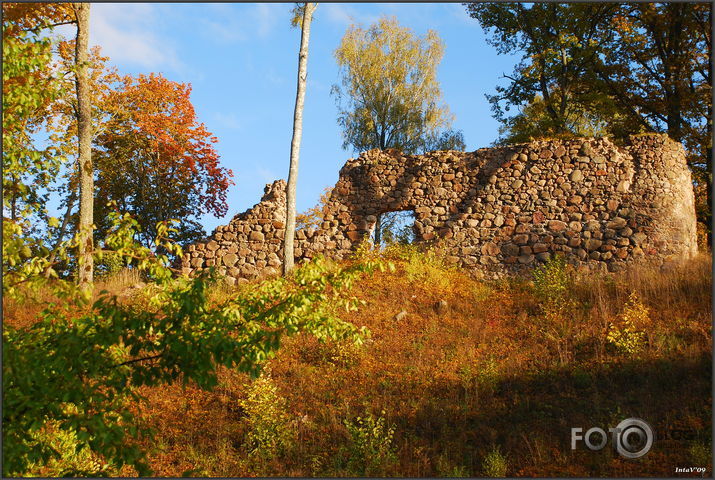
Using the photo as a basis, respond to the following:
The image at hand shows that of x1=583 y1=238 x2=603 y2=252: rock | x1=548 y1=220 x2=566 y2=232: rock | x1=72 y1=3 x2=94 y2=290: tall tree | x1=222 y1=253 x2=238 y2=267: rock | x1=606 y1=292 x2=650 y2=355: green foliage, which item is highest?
x1=72 y1=3 x2=94 y2=290: tall tree

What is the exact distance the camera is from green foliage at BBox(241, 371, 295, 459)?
8.72 metres

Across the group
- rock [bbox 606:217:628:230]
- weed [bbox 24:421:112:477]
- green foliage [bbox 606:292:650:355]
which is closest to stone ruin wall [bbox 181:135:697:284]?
rock [bbox 606:217:628:230]

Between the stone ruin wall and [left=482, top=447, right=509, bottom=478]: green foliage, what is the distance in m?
6.97

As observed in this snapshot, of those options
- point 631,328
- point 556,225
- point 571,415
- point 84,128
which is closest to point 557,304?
point 631,328

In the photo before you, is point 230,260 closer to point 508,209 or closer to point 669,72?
point 508,209

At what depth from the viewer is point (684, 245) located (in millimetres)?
13734

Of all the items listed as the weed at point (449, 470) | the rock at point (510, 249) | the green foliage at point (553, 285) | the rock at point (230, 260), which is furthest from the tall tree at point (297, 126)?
the weed at point (449, 470)

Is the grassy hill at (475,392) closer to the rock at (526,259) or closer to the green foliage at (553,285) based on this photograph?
the green foliage at (553,285)

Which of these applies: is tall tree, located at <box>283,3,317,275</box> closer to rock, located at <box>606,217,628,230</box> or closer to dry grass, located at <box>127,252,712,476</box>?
dry grass, located at <box>127,252,712,476</box>

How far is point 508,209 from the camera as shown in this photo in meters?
15.0

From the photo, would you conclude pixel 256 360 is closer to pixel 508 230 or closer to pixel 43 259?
pixel 43 259

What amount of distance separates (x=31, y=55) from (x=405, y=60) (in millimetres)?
19394

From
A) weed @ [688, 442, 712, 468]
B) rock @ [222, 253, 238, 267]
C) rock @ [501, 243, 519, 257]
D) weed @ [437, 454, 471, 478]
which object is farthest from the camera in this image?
rock @ [222, 253, 238, 267]

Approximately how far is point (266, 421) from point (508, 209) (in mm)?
8368
